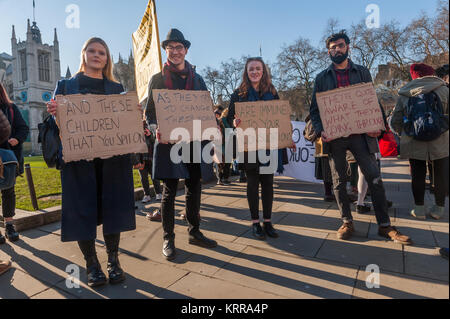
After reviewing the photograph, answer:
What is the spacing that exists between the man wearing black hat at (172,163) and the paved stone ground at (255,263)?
0.29m

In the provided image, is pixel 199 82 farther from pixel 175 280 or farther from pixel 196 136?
pixel 175 280

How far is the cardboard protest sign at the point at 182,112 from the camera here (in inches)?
109

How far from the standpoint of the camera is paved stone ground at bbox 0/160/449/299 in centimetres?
219

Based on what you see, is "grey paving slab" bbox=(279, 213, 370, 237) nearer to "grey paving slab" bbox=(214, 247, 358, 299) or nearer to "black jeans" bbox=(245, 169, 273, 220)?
"black jeans" bbox=(245, 169, 273, 220)

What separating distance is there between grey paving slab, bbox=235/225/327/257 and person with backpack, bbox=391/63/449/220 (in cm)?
131

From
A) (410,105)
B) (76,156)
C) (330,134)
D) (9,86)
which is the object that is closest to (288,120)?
(330,134)

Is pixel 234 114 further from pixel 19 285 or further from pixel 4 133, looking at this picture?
pixel 19 285

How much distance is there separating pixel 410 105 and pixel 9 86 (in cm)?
9007

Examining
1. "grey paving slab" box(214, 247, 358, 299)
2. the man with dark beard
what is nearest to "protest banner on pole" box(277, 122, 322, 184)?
the man with dark beard

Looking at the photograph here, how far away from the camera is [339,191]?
3.31m

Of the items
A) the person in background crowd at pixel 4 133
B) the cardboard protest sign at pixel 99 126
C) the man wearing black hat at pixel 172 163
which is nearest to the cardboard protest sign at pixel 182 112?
the man wearing black hat at pixel 172 163
